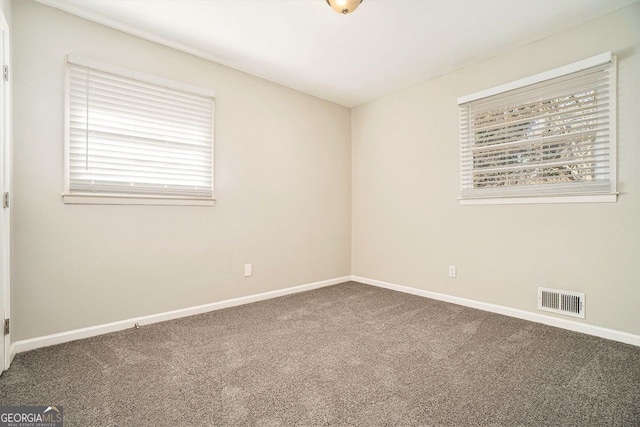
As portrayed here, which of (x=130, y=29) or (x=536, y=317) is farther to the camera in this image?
(x=536, y=317)

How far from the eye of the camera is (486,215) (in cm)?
301

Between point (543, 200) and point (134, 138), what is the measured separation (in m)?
3.62

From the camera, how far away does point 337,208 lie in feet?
13.9

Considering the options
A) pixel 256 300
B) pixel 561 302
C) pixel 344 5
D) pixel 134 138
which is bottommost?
pixel 256 300

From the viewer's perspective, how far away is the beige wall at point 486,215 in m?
2.25

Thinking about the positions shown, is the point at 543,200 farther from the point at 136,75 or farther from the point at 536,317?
the point at 136,75

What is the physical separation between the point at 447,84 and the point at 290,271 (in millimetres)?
2840

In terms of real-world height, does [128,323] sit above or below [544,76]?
below

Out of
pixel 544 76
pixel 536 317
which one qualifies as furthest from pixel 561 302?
pixel 544 76

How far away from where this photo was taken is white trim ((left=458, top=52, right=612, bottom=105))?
91.5 inches

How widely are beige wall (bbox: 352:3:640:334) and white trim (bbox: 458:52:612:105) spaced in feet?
0.26

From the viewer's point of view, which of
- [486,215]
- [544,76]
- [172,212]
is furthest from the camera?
[486,215]

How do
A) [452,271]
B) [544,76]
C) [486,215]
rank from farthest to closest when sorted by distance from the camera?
1. [452,271]
2. [486,215]
3. [544,76]

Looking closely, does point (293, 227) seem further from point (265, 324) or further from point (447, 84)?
point (447, 84)
